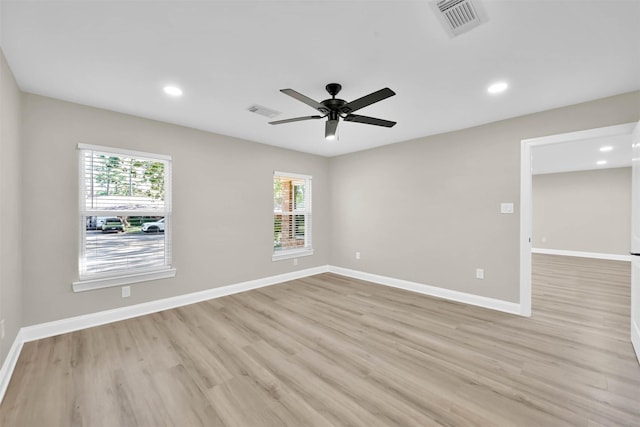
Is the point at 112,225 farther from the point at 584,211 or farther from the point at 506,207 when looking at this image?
the point at 584,211

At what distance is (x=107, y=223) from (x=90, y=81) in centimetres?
155

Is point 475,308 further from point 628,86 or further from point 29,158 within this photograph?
point 29,158

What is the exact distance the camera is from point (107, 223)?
10.4ft

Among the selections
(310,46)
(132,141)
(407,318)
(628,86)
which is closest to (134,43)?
(310,46)

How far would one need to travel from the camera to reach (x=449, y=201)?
13.3 ft

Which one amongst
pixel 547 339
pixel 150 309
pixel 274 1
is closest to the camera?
pixel 274 1

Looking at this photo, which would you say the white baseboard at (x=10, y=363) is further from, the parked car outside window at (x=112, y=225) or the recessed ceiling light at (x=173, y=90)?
the recessed ceiling light at (x=173, y=90)

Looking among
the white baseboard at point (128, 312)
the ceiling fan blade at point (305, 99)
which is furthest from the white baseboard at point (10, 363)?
the ceiling fan blade at point (305, 99)

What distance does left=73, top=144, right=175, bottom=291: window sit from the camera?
3.04 m

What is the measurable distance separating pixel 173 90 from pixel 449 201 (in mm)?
3845

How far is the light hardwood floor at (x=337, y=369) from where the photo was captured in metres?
→ 1.71

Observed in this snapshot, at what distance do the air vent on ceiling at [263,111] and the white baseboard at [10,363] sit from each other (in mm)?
3062

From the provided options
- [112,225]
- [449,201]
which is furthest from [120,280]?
[449,201]

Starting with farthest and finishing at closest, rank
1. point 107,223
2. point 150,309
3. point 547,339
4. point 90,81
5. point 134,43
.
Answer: point 150,309
point 107,223
point 547,339
point 90,81
point 134,43
